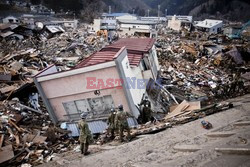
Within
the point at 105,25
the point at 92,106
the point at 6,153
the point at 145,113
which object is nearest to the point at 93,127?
the point at 92,106

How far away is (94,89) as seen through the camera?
31.8 ft

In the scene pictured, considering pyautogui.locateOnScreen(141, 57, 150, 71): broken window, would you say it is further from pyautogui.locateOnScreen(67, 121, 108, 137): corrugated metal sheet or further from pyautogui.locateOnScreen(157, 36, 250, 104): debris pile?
pyautogui.locateOnScreen(67, 121, 108, 137): corrugated metal sheet

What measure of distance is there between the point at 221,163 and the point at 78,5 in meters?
73.9

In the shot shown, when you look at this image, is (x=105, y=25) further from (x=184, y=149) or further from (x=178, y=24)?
(x=184, y=149)

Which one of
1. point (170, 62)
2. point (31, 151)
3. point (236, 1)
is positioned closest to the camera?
point (31, 151)

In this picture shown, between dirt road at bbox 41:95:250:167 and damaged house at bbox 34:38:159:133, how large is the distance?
2640mm

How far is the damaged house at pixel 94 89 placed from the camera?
934 cm

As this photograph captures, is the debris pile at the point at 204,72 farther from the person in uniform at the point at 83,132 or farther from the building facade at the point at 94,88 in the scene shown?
A: the person in uniform at the point at 83,132

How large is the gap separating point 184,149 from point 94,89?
5076 millimetres

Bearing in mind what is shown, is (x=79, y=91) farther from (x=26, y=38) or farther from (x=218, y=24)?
(x=218, y=24)

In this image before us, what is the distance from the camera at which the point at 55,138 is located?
8.84 meters

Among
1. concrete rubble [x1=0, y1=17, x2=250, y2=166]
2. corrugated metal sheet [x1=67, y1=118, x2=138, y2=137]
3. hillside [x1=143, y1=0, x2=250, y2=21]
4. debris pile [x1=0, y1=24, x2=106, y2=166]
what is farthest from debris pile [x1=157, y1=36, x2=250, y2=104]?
hillside [x1=143, y1=0, x2=250, y2=21]

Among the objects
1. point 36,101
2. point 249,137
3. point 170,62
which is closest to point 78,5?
point 170,62

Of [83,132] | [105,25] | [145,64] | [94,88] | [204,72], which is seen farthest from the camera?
[105,25]
